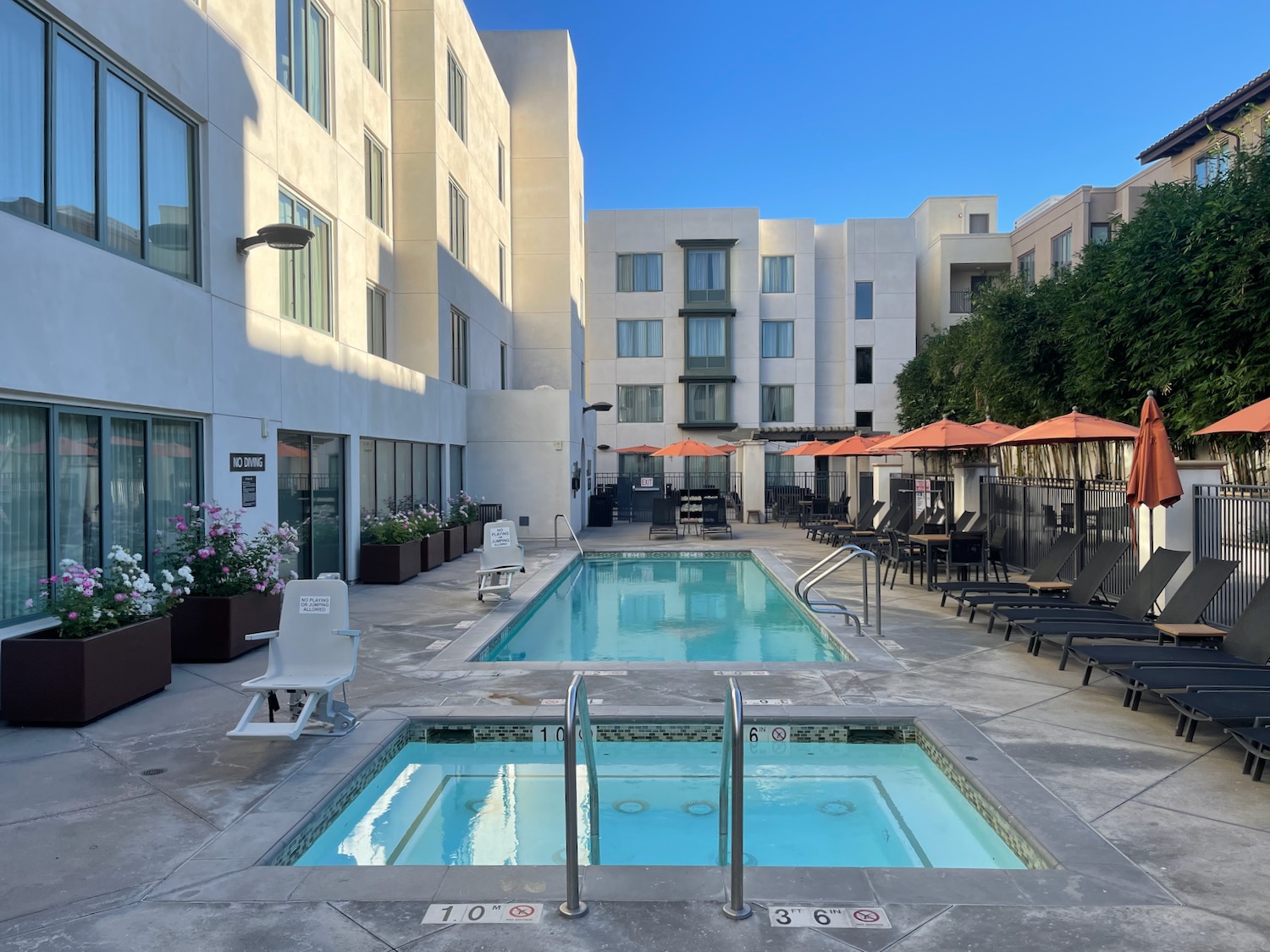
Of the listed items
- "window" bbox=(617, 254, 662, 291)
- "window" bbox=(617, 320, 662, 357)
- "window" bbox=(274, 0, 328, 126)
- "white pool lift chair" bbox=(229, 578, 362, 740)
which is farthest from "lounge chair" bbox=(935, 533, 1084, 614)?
"window" bbox=(617, 254, 662, 291)

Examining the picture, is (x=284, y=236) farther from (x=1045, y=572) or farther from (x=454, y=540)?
(x=1045, y=572)

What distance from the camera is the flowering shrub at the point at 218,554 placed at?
8469mm

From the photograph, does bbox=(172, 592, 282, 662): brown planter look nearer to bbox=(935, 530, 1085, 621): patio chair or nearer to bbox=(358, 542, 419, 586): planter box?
bbox=(358, 542, 419, 586): planter box

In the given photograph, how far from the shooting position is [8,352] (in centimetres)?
636

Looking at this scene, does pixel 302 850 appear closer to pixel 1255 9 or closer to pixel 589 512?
pixel 589 512

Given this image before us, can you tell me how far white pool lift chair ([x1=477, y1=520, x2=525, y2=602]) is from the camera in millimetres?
12109

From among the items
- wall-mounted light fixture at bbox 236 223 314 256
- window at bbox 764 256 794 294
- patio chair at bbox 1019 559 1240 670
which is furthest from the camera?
window at bbox 764 256 794 294

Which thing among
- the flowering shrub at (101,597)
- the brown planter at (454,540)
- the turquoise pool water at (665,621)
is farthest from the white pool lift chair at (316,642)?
the brown planter at (454,540)

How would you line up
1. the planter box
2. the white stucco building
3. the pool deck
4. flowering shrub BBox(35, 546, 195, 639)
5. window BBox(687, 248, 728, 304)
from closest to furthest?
1. the pool deck
2. flowering shrub BBox(35, 546, 195, 639)
3. the white stucco building
4. the planter box
5. window BBox(687, 248, 728, 304)

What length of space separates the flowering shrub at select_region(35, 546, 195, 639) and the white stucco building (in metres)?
0.37

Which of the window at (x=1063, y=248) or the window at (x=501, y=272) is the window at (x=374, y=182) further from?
the window at (x=1063, y=248)

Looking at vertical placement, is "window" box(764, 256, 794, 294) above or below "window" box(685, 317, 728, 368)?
above

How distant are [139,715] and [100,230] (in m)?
4.11

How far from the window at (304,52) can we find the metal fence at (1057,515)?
473 inches
